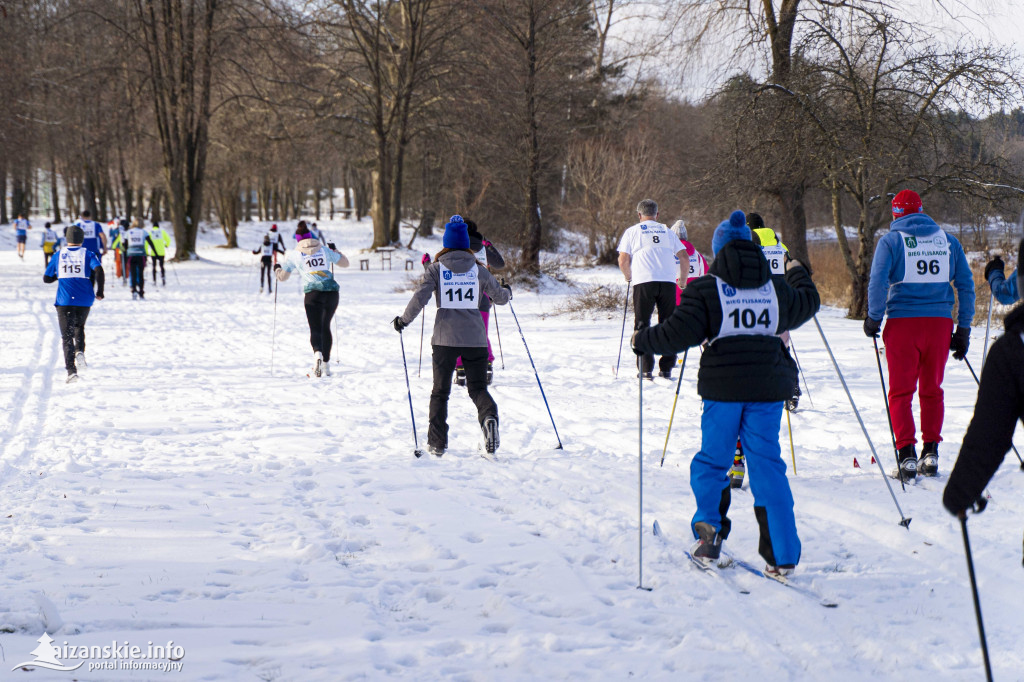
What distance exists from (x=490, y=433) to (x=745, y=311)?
→ 2966 millimetres

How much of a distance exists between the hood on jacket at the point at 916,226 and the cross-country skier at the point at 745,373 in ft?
7.18

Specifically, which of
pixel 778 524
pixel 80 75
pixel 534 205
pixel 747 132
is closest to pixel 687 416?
pixel 778 524

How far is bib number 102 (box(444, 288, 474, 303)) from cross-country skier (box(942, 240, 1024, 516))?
4464 millimetres

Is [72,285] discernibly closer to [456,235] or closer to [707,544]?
[456,235]

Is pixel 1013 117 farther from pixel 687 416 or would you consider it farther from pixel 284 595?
pixel 284 595

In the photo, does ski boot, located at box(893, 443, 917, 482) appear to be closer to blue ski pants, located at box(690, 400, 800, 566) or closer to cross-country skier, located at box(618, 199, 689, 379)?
blue ski pants, located at box(690, 400, 800, 566)

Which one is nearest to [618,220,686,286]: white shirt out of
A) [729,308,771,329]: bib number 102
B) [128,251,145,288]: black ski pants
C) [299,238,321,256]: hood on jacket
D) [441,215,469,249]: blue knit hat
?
[441,215,469,249]: blue knit hat

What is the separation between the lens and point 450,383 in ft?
22.4

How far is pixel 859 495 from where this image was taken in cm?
573

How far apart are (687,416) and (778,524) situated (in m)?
3.95

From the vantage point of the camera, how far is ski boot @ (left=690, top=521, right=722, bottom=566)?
175 inches

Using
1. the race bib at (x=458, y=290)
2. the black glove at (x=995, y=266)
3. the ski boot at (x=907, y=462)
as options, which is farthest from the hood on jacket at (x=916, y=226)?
the race bib at (x=458, y=290)

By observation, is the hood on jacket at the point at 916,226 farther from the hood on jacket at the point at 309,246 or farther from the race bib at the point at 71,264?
the race bib at the point at 71,264

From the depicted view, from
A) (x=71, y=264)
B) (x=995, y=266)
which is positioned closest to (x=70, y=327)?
(x=71, y=264)
